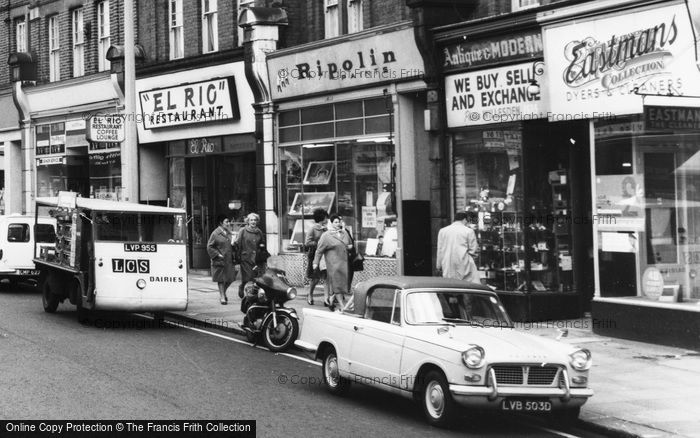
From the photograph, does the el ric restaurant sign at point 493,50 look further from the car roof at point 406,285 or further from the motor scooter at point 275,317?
the car roof at point 406,285

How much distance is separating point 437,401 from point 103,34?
24150mm

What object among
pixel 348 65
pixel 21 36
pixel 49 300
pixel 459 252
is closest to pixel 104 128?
pixel 49 300

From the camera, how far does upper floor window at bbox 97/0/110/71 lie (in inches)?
1211

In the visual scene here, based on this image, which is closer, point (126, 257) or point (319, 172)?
point (126, 257)

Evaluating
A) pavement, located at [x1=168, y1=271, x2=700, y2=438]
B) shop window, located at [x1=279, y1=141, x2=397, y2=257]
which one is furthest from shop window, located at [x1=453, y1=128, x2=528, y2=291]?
shop window, located at [x1=279, y1=141, x2=397, y2=257]

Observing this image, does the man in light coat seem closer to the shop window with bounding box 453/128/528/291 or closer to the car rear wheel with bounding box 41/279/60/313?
the shop window with bounding box 453/128/528/291

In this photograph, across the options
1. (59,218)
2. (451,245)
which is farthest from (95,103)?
(451,245)

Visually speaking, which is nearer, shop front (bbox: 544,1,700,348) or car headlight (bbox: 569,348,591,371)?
car headlight (bbox: 569,348,591,371)

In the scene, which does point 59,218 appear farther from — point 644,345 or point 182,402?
point 644,345

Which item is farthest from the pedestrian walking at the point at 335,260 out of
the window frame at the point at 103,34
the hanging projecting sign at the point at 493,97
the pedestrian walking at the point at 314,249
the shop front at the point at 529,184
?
the window frame at the point at 103,34

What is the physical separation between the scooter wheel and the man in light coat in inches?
113

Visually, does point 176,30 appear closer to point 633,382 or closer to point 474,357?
point 633,382

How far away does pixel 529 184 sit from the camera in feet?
56.8

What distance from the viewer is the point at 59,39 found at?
33.2m
